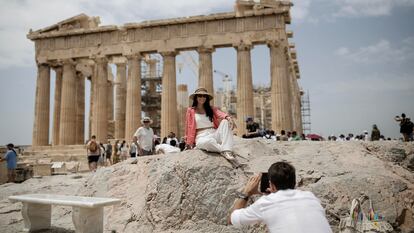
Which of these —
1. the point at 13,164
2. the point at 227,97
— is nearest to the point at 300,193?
the point at 13,164

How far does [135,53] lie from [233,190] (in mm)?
22874

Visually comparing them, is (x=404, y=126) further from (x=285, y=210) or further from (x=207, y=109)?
(x=285, y=210)

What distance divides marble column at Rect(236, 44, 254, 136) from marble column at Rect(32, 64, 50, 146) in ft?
48.6

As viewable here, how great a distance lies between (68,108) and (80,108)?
9.80 ft

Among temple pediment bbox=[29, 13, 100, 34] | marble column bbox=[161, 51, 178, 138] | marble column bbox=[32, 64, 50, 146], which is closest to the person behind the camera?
marble column bbox=[161, 51, 178, 138]

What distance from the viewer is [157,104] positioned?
124 ft

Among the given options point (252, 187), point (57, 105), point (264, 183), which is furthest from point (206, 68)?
point (252, 187)

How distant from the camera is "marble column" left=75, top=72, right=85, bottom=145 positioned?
30.4 meters

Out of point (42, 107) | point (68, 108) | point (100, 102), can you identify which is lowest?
point (68, 108)

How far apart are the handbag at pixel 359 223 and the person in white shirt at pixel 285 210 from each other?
2.55m

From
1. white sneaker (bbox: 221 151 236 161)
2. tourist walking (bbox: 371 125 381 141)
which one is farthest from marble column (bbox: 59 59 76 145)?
white sneaker (bbox: 221 151 236 161)

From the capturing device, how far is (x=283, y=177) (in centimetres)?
298

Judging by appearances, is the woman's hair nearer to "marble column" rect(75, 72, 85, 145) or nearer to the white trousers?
the white trousers

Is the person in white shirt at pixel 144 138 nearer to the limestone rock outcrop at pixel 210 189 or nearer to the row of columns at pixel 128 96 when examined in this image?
the limestone rock outcrop at pixel 210 189
